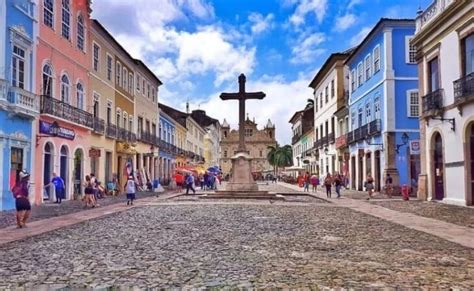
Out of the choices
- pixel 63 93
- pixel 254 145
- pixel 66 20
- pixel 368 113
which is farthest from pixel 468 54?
pixel 254 145

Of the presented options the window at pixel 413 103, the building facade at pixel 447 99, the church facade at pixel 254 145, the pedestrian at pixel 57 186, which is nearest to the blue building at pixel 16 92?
the pedestrian at pixel 57 186

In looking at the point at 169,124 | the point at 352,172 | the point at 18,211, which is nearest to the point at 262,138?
the point at 169,124

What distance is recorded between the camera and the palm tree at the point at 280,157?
3922 inches

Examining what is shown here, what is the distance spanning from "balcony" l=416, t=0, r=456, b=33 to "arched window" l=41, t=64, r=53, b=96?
1635 centimetres

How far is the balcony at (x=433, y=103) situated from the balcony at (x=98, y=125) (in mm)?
16310

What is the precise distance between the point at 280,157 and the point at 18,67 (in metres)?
83.3

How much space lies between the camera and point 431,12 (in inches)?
856

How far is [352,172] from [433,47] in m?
17.5

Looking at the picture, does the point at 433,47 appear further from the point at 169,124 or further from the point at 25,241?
the point at 169,124

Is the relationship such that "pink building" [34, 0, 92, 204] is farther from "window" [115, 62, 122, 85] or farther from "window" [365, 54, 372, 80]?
"window" [365, 54, 372, 80]

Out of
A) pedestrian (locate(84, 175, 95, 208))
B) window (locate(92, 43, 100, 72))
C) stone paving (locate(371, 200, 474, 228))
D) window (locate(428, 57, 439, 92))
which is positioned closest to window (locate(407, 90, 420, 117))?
window (locate(428, 57, 439, 92))

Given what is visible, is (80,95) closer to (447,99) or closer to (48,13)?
(48,13)

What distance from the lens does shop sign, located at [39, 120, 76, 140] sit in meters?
20.0

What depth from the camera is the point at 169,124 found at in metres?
51.5
